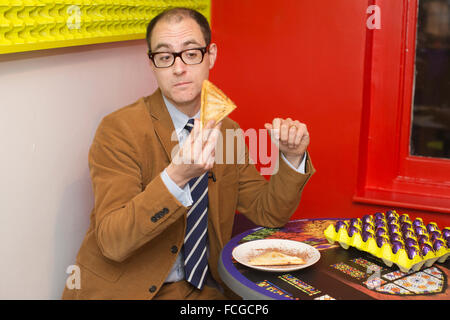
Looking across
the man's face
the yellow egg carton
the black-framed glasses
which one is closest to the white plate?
the yellow egg carton

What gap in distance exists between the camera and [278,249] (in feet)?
6.29

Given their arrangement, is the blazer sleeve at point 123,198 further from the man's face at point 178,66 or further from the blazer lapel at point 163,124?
the man's face at point 178,66

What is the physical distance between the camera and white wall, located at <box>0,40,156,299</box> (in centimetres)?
184

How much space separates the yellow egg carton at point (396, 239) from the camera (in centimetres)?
171

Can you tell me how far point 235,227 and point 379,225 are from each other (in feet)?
3.13

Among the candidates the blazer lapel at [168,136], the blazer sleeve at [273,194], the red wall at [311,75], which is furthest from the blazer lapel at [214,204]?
the red wall at [311,75]

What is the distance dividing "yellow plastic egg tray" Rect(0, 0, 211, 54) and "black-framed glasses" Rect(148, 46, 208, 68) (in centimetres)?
33

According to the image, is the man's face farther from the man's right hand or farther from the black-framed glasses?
the man's right hand

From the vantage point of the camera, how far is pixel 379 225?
1961 mm

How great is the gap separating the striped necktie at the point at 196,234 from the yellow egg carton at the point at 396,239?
1.74 feet

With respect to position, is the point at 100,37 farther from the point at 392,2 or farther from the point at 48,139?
the point at 392,2

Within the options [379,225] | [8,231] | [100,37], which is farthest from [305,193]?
[8,231]

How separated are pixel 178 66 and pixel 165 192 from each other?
55cm

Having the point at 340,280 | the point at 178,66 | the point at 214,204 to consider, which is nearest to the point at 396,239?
the point at 340,280
